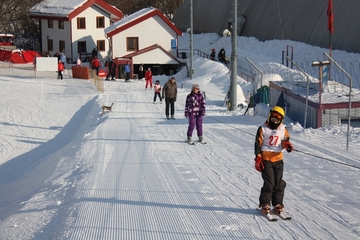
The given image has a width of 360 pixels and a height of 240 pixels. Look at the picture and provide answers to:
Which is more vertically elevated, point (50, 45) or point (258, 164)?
point (50, 45)

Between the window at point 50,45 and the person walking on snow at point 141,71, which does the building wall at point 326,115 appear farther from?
the window at point 50,45

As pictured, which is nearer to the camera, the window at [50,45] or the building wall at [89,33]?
the building wall at [89,33]

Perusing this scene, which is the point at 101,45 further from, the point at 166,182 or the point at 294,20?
the point at 166,182

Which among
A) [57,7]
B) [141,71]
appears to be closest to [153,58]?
[141,71]

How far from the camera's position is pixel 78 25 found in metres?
52.4

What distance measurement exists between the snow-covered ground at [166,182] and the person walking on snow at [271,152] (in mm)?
367

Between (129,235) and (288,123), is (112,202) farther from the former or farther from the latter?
(288,123)

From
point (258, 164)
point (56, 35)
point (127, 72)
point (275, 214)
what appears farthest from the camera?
point (56, 35)

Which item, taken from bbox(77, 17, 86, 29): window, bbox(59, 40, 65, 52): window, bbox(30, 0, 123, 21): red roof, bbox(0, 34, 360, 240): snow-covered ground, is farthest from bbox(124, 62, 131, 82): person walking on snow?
bbox(59, 40, 65, 52): window

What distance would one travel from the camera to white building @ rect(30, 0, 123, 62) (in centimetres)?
5209

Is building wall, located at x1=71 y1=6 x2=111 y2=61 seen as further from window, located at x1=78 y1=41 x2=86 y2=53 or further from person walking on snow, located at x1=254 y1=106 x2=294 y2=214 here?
person walking on snow, located at x1=254 y1=106 x2=294 y2=214

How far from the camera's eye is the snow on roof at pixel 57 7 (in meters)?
52.0

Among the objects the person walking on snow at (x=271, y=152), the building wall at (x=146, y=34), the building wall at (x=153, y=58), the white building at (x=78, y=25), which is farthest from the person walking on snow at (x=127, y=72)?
the person walking on snow at (x=271, y=152)

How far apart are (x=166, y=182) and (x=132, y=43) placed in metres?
36.2
